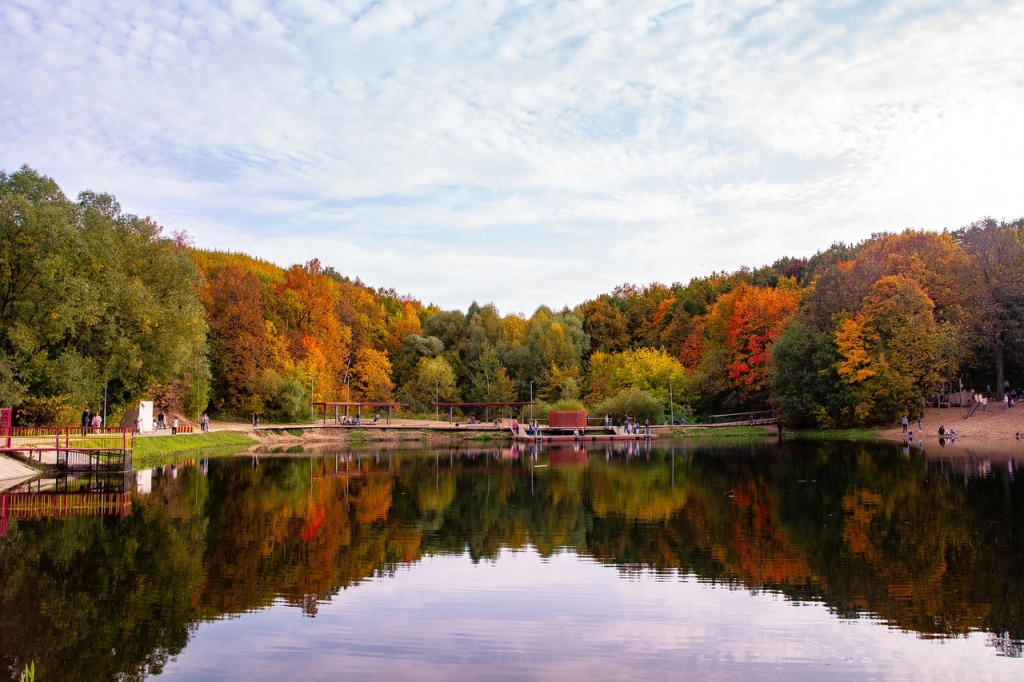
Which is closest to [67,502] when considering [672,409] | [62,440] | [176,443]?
[62,440]

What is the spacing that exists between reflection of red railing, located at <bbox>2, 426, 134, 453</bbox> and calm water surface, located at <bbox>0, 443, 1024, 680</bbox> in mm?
7354

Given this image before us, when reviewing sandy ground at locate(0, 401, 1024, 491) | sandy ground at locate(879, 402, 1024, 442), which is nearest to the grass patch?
sandy ground at locate(0, 401, 1024, 491)

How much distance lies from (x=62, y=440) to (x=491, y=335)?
254ft

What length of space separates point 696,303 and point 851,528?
255ft

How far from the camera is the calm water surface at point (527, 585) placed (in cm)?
1014

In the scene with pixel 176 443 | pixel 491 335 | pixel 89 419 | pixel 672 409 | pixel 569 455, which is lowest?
pixel 569 455

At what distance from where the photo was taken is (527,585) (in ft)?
46.8

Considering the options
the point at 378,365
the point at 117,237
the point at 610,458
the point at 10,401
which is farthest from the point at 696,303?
the point at 10,401

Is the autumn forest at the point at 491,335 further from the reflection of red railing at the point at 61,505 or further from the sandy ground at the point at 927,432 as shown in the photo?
the reflection of red railing at the point at 61,505

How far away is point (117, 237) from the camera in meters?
45.7

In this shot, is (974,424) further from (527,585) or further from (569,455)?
(527,585)

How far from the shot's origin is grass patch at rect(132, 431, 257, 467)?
40.5m

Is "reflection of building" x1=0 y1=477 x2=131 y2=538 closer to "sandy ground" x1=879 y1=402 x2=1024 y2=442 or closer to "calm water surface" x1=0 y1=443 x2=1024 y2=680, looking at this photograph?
"calm water surface" x1=0 y1=443 x2=1024 y2=680

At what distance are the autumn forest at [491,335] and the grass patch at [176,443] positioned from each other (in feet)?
11.2
